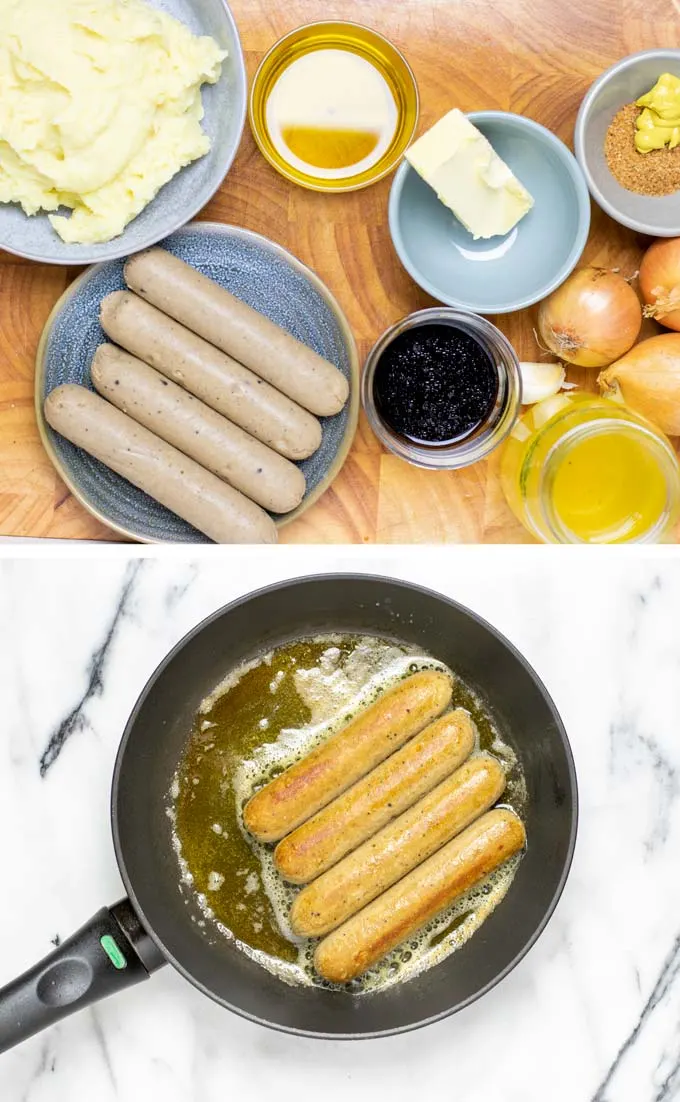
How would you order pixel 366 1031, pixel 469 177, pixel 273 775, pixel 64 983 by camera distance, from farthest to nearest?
1. pixel 469 177
2. pixel 273 775
3. pixel 366 1031
4. pixel 64 983

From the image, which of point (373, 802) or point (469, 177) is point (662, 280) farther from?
point (373, 802)

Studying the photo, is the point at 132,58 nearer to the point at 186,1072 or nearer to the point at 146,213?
the point at 146,213

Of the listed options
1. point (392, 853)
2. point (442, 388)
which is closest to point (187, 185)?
point (442, 388)

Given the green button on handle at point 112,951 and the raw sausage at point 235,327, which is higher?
the raw sausage at point 235,327

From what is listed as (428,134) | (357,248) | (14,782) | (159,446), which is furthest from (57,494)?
(428,134)

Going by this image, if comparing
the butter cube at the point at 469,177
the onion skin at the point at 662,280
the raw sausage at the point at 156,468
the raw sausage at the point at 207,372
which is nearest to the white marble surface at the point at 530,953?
the raw sausage at the point at 156,468

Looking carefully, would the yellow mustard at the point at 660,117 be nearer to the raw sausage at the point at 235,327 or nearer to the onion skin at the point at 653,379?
the onion skin at the point at 653,379
